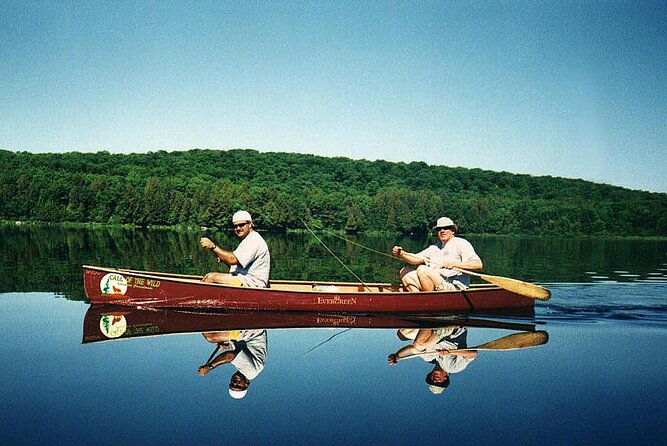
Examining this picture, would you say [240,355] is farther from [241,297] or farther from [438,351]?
[241,297]

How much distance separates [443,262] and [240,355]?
513 centimetres

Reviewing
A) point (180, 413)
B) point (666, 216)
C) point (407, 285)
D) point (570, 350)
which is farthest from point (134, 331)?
point (666, 216)

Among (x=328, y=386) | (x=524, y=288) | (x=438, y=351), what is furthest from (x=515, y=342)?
(x=328, y=386)

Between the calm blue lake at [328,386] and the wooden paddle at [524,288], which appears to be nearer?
the calm blue lake at [328,386]

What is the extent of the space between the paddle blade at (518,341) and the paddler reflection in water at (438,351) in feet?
1.40

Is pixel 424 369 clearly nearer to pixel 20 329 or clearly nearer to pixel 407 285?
pixel 407 285

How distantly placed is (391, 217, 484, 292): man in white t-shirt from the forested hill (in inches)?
2679

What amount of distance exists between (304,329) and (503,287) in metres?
4.51

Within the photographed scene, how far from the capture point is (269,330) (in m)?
10.0

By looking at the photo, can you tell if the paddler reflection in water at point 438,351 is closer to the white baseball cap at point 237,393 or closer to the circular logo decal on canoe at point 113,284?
the white baseball cap at point 237,393

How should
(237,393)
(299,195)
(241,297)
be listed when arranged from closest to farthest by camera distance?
(237,393) < (241,297) < (299,195)

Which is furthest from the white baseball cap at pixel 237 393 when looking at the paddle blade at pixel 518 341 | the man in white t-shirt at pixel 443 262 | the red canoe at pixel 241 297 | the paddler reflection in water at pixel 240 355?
the man in white t-shirt at pixel 443 262

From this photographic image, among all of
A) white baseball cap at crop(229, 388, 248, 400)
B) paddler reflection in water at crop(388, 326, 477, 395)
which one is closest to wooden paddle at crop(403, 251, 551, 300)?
paddler reflection in water at crop(388, 326, 477, 395)

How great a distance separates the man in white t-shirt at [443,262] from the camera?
11.3 metres
